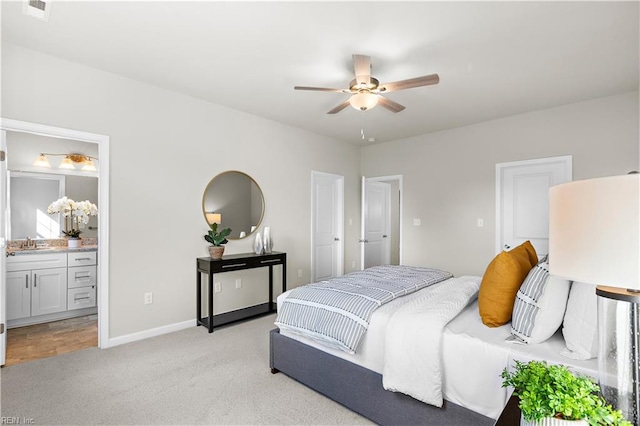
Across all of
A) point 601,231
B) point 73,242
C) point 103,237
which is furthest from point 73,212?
point 601,231

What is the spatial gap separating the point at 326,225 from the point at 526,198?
290cm

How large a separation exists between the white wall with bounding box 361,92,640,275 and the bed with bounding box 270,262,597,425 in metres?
2.57

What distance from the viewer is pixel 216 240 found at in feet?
12.1

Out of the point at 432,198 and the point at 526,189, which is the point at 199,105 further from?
the point at 526,189

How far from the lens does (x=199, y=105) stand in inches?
147

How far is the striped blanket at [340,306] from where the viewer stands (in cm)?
200

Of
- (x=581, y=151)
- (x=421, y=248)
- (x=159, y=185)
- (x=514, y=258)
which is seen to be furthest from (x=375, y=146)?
(x=514, y=258)

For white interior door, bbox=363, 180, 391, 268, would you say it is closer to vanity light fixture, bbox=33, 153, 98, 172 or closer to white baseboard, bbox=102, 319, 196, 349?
white baseboard, bbox=102, 319, 196, 349

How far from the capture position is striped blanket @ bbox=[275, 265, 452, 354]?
6.55 ft

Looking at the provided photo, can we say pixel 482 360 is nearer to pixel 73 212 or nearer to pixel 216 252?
pixel 216 252

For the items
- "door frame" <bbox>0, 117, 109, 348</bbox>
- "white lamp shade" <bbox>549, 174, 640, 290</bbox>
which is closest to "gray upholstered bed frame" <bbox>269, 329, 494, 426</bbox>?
"white lamp shade" <bbox>549, 174, 640, 290</bbox>

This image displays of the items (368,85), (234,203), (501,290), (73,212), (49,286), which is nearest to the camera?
(501,290)

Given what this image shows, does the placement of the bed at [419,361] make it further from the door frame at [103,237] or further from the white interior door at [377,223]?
the white interior door at [377,223]

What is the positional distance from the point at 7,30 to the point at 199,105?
163 cm
